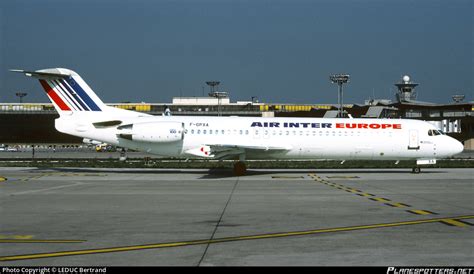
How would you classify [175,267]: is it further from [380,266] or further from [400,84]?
[400,84]

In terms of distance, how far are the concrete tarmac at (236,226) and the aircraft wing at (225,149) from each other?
821 centimetres

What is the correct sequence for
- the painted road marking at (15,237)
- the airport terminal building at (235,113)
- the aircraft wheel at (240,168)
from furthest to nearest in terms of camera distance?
the airport terminal building at (235,113) → the aircraft wheel at (240,168) → the painted road marking at (15,237)

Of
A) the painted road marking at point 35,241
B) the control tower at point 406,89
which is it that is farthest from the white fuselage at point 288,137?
the control tower at point 406,89

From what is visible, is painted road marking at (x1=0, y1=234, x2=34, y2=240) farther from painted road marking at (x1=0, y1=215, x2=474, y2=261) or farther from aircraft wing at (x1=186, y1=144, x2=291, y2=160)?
aircraft wing at (x1=186, y1=144, x2=291, y2=160)

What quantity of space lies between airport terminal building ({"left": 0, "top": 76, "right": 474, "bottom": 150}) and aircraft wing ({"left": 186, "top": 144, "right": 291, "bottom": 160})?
50.5 meters

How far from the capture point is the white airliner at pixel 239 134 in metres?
33.2

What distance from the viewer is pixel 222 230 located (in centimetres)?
1215

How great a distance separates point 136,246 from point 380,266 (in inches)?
173

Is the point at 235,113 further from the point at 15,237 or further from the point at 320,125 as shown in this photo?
the point at 15,237

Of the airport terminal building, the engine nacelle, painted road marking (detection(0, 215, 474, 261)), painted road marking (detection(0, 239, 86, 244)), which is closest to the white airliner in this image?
the engine nacelle

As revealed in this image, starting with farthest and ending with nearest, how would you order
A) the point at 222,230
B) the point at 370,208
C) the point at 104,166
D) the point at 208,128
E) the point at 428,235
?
the point at 104,166
the point at 208,128
the point at 370,208
the point at 222,230
the point at 428,235

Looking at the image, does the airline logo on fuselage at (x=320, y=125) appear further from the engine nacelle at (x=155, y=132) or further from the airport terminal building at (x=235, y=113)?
the airport terminal building at (x=235, y=113)

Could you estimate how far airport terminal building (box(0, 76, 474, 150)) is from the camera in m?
95.1

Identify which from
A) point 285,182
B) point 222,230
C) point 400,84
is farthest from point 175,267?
point 400,84
